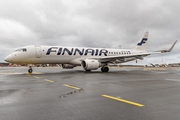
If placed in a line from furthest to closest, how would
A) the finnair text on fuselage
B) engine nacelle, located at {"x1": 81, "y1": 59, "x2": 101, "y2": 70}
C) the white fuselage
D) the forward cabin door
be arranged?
1. the finnair text on fuselage
2. engine nacelle, located at {"x1": 81, "y1": 59, "x2": 101, "y2": 70}
3. the forward cabin door
4. the white fuselage

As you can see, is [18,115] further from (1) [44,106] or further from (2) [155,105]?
(2) [155,105]

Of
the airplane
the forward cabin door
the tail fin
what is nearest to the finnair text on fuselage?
the airplane

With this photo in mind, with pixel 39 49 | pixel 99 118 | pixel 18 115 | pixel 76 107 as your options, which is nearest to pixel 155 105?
pixel 99 118

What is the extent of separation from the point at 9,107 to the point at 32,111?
0.79 metres

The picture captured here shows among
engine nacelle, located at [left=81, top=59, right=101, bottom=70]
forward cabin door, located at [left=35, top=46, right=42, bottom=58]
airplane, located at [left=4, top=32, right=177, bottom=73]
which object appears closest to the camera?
airplane, located at [left=4, top=32, right=177, bottom=73]

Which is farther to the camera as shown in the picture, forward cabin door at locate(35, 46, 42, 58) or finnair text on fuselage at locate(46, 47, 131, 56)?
finnair text on fuselage at locate(46, 47, 131, 56)

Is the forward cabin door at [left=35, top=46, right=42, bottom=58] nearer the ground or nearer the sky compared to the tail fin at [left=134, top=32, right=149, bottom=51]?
nearer the ground

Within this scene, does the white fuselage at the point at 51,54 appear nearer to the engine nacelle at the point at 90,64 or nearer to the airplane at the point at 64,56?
the airplane at the point at 64,56

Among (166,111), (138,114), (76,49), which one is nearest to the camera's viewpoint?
(138,114)

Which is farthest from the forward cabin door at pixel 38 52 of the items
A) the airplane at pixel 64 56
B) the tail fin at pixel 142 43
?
the tail fin at pixel 142 43

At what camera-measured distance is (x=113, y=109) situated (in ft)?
13.0

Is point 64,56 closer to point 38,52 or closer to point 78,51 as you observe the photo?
point 78,51

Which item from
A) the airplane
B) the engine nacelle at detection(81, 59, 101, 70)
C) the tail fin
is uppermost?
the tail fin

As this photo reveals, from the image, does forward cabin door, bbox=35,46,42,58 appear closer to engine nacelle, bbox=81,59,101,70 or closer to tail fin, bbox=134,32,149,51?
engine nacelle, bbox=81,59,101,70
